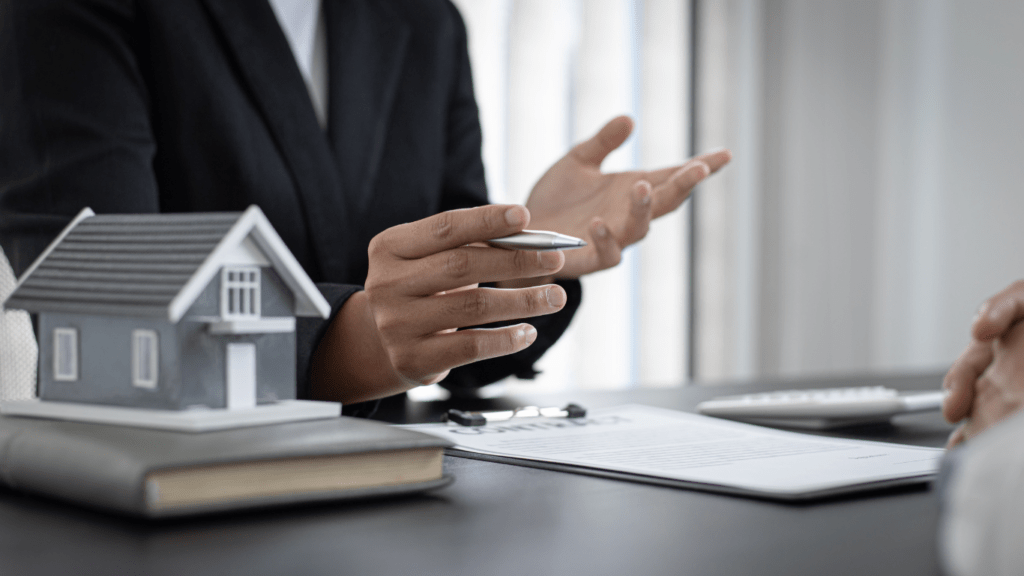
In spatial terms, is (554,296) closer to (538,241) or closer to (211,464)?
(538,241)

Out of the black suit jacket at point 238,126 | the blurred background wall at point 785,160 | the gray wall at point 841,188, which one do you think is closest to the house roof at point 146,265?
the black suit jacket at point 238,126

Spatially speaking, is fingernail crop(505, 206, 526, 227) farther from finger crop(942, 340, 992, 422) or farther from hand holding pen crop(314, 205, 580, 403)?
finger crop(942, 340, 992, 422)

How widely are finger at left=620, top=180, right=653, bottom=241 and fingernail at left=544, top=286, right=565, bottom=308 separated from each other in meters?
0.26

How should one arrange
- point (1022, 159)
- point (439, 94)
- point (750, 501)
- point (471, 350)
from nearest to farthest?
point (750, 501), point (471, 350), point (439, 94), point (1022, 159)

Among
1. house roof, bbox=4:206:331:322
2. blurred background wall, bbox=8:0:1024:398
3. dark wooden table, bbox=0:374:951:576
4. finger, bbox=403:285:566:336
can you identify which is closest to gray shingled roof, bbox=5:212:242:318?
house roof, bbox=4:206:331:322

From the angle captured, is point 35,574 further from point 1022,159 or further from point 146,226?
point 1022,159

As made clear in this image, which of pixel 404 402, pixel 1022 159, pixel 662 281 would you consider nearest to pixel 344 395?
pixel 404 402

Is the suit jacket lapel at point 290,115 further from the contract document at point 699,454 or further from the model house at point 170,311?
the model house at point 170,311

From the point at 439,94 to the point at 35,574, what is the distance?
3.92 feet

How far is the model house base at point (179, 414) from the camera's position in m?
0.42

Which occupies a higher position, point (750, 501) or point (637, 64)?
point (637, 64)

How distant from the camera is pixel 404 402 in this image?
1039mm

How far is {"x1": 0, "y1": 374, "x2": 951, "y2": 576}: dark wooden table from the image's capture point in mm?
340

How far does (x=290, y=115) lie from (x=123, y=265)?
725 mm
